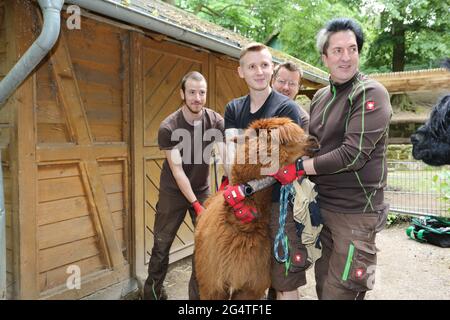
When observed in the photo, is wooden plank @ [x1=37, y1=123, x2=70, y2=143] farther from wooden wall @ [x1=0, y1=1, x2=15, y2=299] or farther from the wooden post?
wooden wall @ [x1=0, y1=1, x2=15, y2=299]

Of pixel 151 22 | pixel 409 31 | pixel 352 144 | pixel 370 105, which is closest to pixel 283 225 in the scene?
pixel 352 144

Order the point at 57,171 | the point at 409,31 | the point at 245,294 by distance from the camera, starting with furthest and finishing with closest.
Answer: the point at 409,31
the point at 57,171
the point at 245,294

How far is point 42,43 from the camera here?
2.91 m

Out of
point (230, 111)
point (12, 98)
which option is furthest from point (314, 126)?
point (12, 98)

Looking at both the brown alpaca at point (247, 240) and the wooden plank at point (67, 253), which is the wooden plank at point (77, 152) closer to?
the wooden plank at point (67, 253)

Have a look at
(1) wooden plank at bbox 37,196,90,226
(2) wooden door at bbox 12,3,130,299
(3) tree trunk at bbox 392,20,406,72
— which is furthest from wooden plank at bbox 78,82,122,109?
(3) tree trunk at bbox 392,20,406,72

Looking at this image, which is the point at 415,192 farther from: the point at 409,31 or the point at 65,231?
the point at 409,31

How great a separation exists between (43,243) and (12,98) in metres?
1.45

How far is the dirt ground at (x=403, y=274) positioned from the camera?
505 centimetres

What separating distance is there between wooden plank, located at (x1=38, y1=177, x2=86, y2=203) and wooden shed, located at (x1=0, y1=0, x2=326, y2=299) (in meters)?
0.01

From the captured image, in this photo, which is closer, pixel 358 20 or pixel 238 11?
pixel 238 11

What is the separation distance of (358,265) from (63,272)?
309 centimetres

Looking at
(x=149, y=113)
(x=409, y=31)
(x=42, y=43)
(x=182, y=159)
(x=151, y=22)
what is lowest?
(x=182, y=159)

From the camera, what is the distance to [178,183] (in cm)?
392
